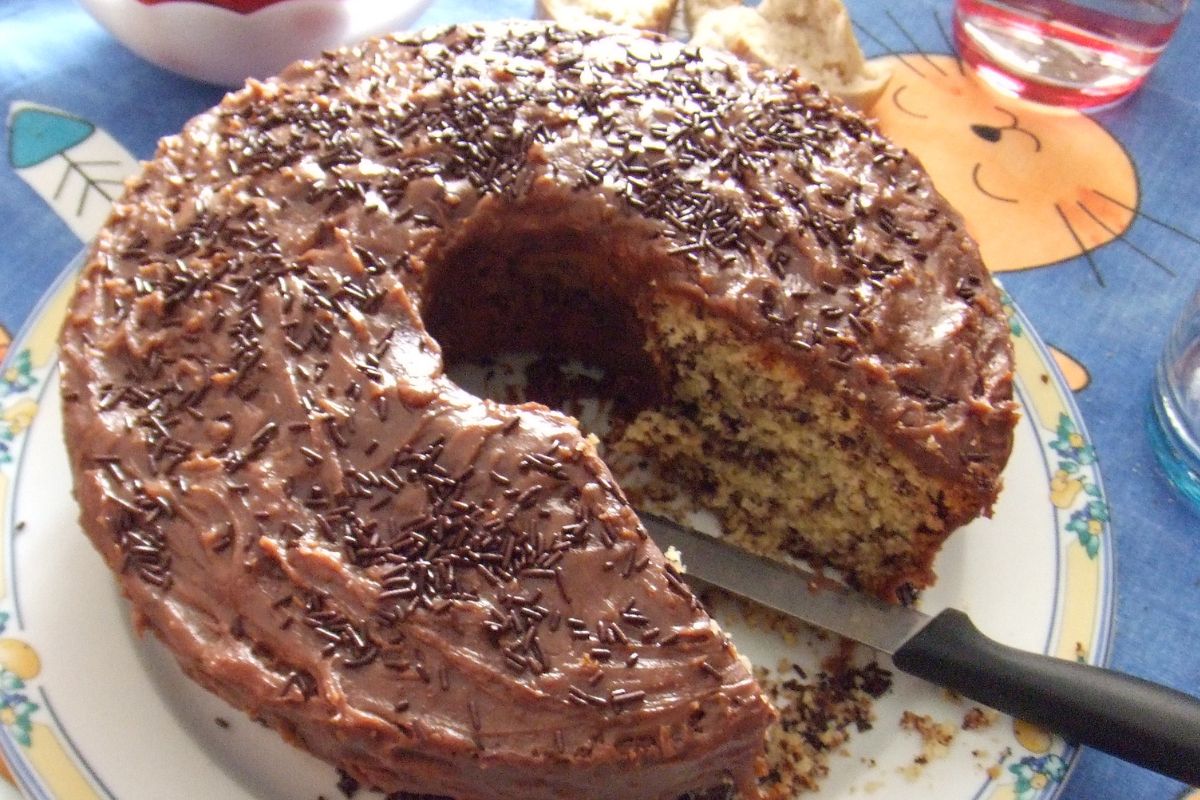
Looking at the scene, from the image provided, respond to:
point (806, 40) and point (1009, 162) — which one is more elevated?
point (806, 40)

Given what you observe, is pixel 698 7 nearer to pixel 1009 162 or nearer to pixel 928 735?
pixel 1009 162

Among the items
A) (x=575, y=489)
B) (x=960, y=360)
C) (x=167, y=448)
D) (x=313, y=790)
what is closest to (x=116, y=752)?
(x=313, y=790)

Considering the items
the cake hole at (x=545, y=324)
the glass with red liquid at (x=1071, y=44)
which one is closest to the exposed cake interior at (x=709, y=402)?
the cake hole at (x=545, y=324)

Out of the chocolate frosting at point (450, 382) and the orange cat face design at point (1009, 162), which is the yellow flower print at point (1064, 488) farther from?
the orange cat face design at point (1009, 162)

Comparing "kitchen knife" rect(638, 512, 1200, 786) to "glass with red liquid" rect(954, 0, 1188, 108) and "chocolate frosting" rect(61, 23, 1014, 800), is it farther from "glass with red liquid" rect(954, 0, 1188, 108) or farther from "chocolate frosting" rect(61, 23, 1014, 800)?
"glass with red liquid" rect(954, 0, 1188, 108)

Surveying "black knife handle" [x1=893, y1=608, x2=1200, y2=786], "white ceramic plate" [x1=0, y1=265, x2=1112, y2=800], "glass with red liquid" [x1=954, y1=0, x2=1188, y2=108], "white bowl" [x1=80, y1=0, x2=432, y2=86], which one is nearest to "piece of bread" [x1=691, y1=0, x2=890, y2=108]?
"glass with red liquid" [x1=954, y1=0, x2=1188, y2=108]

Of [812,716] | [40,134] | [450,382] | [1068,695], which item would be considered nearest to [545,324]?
[450,382]
